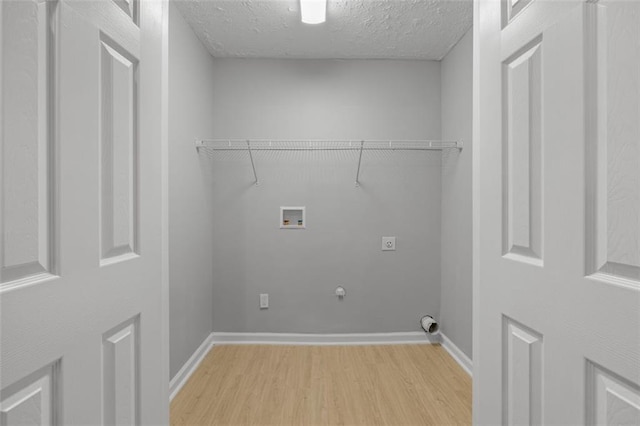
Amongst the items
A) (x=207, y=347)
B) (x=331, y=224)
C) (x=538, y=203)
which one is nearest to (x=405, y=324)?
(x=331, y=224)

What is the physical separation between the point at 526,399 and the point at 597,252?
437mm

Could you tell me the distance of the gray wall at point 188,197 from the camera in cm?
213

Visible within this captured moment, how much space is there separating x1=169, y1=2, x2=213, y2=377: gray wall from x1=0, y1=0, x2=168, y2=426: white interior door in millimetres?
1243

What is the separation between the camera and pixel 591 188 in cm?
64

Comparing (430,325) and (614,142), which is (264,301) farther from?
(614,142)

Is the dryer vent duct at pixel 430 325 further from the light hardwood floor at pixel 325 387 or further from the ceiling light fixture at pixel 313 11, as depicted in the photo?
the ceiling light fixture at pixel 313 11

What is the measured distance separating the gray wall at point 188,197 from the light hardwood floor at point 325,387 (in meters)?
0.29

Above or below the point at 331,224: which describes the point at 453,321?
below

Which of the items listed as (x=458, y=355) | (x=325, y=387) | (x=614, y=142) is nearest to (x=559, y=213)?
(x=614, y=142)

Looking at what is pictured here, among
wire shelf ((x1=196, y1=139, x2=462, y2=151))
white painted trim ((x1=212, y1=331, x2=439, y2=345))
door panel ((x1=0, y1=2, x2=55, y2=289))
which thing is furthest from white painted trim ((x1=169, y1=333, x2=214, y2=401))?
door panel ((x1=0, y1=2, x2=55, y2=289))

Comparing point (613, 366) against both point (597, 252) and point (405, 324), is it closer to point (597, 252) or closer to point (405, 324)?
point (597, 252)

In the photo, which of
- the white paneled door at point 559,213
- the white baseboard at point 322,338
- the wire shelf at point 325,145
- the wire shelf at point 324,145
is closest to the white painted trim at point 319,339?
the white baseboard at point 322,338

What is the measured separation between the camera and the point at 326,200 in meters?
2.89

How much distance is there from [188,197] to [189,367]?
1.22 meters
